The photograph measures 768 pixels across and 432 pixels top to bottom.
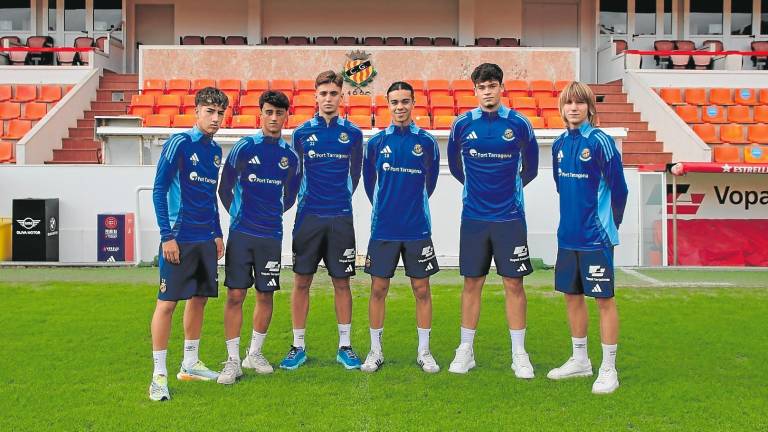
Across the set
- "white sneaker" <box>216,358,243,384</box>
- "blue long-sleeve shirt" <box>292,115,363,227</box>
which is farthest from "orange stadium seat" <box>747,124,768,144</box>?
"white sneaker" <box>216,358,243,384</box>

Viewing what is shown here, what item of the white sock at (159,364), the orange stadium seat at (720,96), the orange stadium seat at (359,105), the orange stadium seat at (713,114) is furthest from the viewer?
the orange stadium seat at (720,96)

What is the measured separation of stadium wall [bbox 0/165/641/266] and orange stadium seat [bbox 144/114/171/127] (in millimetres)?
3406

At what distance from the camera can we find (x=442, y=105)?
14.2 meters

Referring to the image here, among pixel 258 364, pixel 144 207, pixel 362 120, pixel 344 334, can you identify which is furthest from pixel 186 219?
pixel 362 120

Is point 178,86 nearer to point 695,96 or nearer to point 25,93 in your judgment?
point 25,93

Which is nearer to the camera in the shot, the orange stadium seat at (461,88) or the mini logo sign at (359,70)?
the orange stadium seat at (461,88)

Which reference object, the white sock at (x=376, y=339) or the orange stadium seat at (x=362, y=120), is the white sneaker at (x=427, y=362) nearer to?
the white sock at (x=376, y=339)

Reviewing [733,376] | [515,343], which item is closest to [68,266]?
[515,343]

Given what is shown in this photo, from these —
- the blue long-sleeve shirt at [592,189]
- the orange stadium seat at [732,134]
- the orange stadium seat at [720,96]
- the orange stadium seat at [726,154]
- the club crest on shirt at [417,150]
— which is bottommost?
the blue long-sleeve shirt at [592,189]

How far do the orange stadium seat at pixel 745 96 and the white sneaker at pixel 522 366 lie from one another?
43.2 feet

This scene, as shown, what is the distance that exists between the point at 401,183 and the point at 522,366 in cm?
135

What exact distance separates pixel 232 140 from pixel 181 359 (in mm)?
5983

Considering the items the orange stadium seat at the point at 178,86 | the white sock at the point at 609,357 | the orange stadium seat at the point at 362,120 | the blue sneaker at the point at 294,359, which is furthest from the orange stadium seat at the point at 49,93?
the white sock at the point at 609,357

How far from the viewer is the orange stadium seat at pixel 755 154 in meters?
13.4
